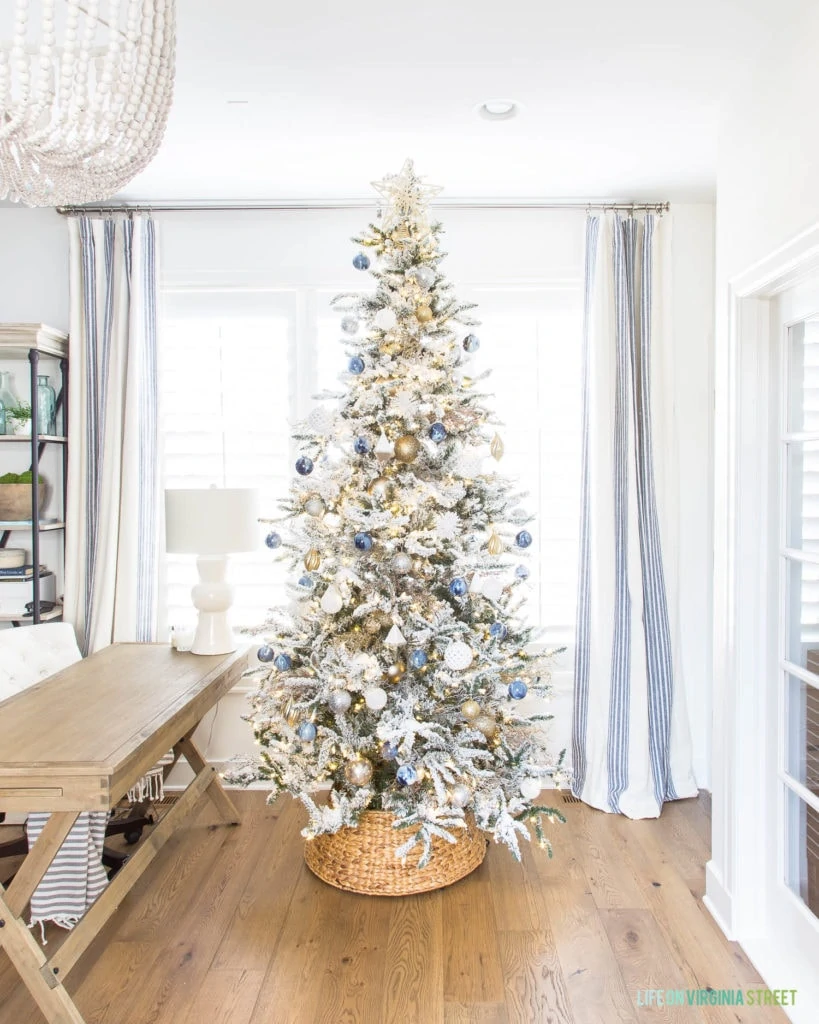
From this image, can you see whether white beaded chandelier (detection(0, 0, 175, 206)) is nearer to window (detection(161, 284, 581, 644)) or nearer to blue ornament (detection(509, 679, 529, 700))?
blue ornament (detection(509, 679, 529, 700))

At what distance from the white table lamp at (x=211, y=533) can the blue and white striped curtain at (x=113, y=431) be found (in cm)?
59

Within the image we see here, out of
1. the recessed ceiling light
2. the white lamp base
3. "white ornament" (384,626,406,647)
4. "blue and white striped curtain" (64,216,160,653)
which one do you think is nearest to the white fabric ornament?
"white ornament" (384,626,406,647)

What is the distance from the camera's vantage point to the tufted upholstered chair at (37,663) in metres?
2.84

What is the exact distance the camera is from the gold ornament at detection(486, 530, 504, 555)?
9.23 ft

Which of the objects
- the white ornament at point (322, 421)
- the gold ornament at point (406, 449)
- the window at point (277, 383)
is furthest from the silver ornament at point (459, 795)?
the window at point (277, 383)

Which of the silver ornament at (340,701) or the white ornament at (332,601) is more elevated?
the white ornament at (332,601)

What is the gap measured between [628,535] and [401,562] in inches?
52.3

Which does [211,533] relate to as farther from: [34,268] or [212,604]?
[34,268]

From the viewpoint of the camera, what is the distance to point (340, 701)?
2654 mm

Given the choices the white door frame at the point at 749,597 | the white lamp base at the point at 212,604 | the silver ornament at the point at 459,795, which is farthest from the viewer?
the white lamp base at the point at 212,604

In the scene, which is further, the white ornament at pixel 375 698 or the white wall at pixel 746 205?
the white ornament at pixel 375 698

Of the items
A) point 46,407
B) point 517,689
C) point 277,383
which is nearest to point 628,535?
point 517,689

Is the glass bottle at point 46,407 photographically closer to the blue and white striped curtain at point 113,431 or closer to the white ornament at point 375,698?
the blue and white striped curtain at point 113,431

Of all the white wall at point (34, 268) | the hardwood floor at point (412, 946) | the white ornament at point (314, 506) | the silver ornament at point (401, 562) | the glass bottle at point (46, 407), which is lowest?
the hardwood floor at point (412, 946)
